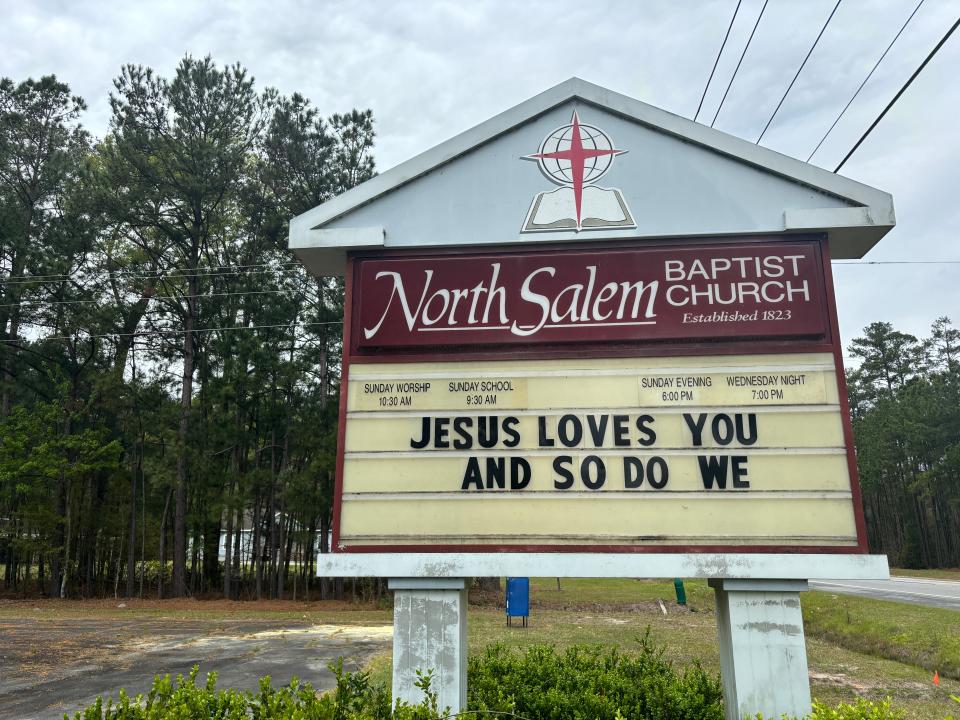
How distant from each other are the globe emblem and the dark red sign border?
2.30ft

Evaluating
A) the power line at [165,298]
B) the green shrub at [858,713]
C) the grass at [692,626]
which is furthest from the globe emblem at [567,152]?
the power line at [165,298]

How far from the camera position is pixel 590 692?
6617 mm

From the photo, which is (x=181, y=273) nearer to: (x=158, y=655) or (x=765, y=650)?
(x=158, y=655)

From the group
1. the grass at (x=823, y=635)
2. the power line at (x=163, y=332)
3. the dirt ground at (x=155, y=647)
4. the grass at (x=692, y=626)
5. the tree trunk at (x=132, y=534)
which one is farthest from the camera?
the tree trunk at (x=132, y=534)

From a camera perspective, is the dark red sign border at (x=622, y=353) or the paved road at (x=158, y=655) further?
the paved road at (x=158, y=655)

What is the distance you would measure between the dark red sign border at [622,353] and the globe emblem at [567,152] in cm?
70

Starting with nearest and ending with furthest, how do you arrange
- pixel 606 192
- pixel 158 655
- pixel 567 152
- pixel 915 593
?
pixel 606 192 → pixel 567 152 → pixel 158 655 → pixel 915 593

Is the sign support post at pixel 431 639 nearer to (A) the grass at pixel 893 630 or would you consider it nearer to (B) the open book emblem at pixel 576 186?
(B) the open book emblem at pixel 576 186

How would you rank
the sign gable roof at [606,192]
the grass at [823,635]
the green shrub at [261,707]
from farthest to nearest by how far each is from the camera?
the grass at [823,635] → the sign gable roof at [606,192] → the green shrub at [261,707]

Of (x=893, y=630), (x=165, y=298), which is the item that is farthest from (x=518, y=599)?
(x=165, y=298)

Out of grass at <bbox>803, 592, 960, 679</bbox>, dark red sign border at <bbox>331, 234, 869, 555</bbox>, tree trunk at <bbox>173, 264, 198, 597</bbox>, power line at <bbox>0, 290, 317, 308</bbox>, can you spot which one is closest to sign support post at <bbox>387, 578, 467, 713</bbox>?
dark red sign border at <bbox>331, 234, 869, 555</bbox>

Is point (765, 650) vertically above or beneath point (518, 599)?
above

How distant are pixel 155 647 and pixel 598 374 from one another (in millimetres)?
14950

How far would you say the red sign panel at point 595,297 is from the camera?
6.02 metres
